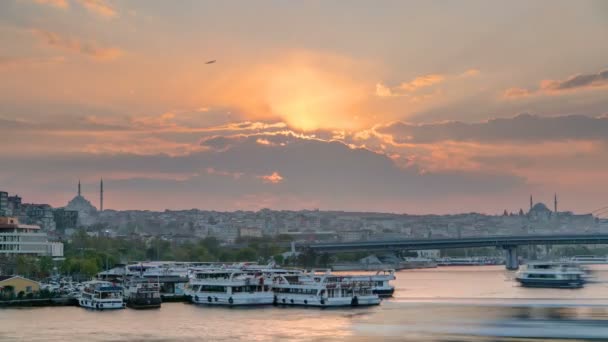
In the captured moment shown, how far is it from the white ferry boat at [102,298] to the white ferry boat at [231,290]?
558 centimetres

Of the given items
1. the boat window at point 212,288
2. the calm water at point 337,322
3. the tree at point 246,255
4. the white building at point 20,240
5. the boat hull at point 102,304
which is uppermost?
the white building at point 20,240

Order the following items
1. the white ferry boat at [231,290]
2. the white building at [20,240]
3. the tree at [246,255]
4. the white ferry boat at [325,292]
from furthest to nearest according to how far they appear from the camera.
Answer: the tree at [246,255]
the white building at [20,240]
the white ferry boat at [231,290]
the white ferry boat at [325,292]

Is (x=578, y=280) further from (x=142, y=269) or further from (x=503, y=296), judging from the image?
(x=142, y=269)

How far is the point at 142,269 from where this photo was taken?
65.7m

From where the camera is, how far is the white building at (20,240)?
82.6 metres

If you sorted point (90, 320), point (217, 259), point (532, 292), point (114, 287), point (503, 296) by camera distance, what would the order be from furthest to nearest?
point (217, 259)
point (532, 292)
point (503, 296)
point (114, 287)
point (90, 320)

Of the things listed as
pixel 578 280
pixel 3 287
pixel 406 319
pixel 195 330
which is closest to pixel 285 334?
pixel 195 330

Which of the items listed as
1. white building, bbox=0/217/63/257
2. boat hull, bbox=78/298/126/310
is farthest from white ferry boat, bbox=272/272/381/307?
white building, bbox=0/217/63/257

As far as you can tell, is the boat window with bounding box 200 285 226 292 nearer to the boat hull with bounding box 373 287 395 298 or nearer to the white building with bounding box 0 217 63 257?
the boat hull with bounding box 373 287 395 298

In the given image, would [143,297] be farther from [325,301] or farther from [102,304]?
[325,301]

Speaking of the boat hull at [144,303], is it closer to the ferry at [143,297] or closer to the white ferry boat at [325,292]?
the ferry at [143,297]

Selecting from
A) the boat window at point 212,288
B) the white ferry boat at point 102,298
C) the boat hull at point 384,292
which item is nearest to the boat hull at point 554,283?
the boat hull at point 384,292

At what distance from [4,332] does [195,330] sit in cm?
819

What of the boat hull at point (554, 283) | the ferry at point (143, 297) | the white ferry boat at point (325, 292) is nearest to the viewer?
the ferry at point (143, 297)
